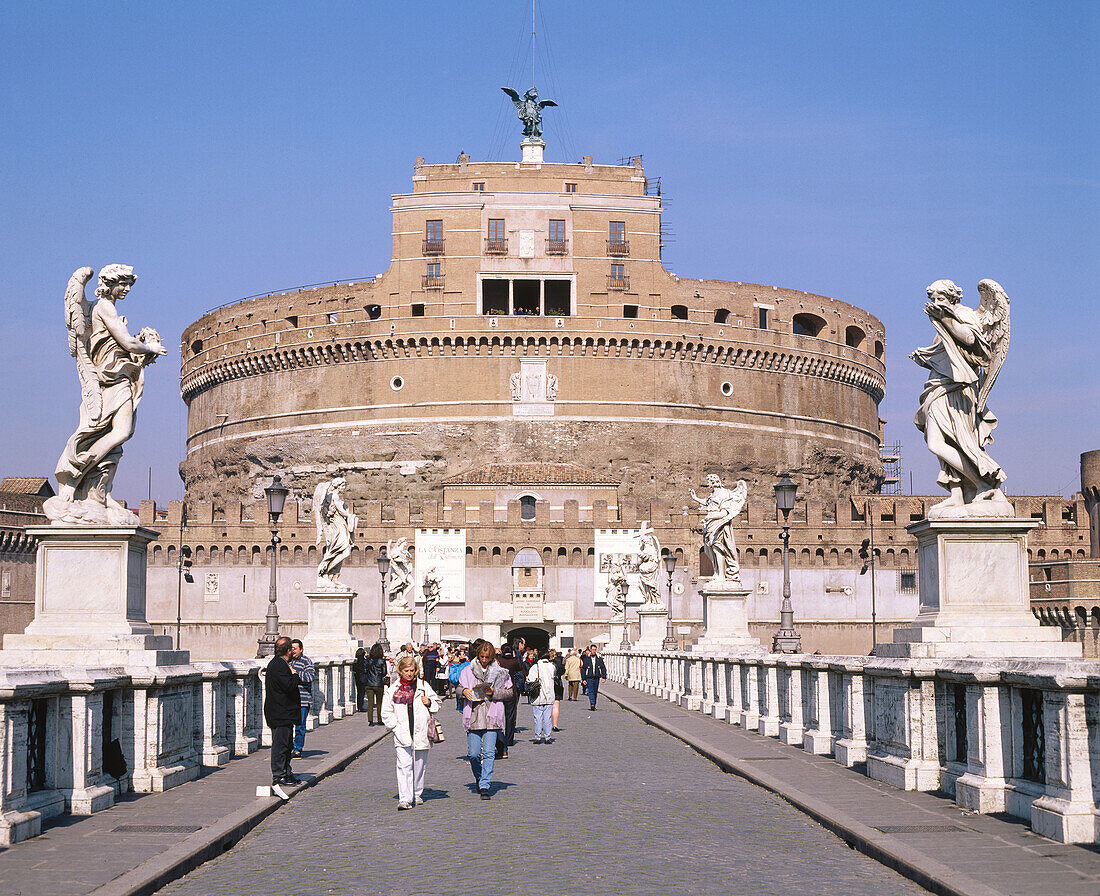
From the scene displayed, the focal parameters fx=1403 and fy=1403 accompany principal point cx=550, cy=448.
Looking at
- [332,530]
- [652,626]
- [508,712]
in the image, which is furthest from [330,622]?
[652,626]

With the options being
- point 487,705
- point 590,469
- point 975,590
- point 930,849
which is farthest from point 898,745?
point 590,469

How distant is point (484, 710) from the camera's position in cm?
1113

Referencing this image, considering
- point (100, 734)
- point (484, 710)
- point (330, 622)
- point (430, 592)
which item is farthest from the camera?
point (430, 592)

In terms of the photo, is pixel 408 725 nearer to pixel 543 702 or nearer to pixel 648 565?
pixel 543 702

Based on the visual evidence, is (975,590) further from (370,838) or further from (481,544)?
(481,544)

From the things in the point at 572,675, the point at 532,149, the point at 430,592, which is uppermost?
the point at 532,149

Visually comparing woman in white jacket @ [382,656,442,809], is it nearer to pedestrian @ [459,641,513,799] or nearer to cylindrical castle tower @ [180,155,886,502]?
pedestrian @ [459,641,513,799]

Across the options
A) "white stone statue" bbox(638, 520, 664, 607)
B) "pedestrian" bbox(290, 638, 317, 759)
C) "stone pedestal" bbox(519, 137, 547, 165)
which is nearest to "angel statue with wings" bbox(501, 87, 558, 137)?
"stone pedestal" bbox(519, 137, 547, 165)

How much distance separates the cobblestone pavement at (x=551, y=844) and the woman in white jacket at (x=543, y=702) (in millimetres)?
3936

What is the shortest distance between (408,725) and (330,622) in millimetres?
13007

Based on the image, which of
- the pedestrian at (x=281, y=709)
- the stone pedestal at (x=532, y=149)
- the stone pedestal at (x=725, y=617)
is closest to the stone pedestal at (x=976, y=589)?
the pedestrian at (x=281, y=709)

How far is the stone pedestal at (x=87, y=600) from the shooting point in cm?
962

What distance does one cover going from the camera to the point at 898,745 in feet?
32.0

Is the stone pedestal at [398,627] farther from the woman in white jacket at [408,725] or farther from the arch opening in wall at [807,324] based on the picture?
the arch opening in wall at [807,324]
